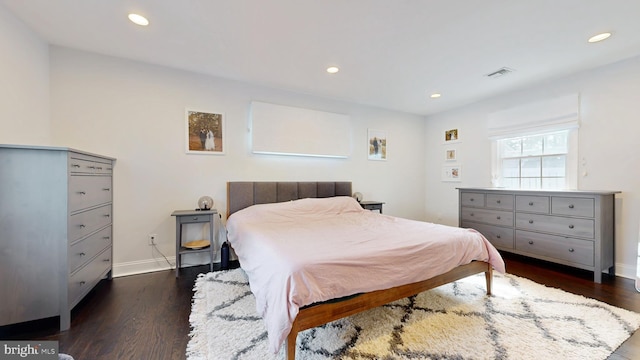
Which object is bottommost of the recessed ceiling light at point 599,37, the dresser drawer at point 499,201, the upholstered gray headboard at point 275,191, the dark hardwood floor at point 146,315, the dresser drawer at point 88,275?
the dark hardwood floor at point 146,315

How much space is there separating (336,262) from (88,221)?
7.22 feet

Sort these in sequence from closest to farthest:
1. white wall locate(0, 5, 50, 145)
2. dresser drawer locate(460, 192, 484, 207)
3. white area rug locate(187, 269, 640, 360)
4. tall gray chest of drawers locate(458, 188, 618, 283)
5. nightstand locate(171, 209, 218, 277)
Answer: white area rug locate(187, 269, 640, 360) < white wall locate(0, 5, 50, 145) < tall gray chest of drawers locate(458, 188, 618, 283) < nightstand locate(171, 209, 218, 277) < dresser drawer locate(460, 192, 484, 207)

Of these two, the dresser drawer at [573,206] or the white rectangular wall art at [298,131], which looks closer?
the dresser drawer at [573,206]

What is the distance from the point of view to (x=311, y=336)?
1723mm

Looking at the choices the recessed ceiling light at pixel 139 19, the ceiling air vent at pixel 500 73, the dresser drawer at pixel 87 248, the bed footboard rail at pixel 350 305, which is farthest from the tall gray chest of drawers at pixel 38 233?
the ceiling air vent at pixel 500 73

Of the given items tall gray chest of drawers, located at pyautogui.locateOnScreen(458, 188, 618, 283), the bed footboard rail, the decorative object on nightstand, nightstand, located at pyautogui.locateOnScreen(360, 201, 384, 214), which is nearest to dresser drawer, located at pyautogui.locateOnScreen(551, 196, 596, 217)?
tall gray chest of drawers, located at pyautogui.locateOnScreen(458, 188, 618, 283)

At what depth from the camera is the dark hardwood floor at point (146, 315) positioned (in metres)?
1.62

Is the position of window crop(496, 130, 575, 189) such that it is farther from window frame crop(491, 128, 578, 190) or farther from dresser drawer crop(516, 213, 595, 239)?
dresser drawer crop(516, 213, 595, 239)

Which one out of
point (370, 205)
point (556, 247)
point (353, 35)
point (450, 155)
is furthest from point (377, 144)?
point (556, 247)

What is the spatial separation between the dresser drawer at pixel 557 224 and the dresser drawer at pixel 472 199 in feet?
1.64

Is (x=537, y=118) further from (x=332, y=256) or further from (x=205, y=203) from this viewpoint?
(x=205, y=203)

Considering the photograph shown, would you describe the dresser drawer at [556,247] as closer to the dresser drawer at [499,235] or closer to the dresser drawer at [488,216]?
the dresser drawer at [499,235]

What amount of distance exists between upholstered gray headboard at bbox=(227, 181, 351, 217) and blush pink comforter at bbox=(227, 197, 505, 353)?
0.44 m

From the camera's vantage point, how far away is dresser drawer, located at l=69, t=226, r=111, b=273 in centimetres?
189
